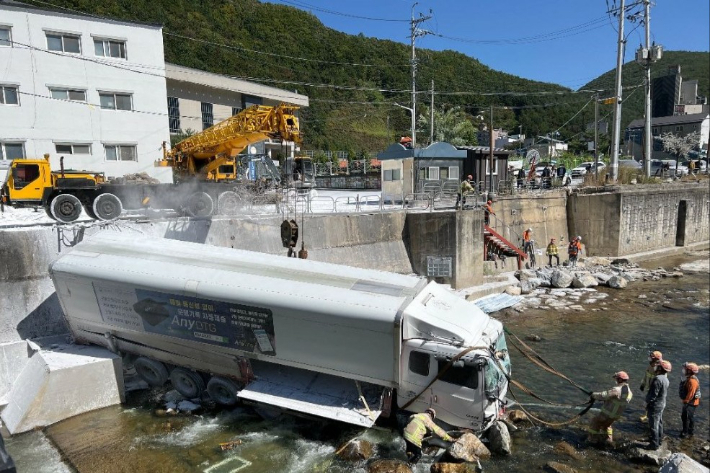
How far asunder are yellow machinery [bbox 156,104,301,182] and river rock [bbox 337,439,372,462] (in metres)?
9.10

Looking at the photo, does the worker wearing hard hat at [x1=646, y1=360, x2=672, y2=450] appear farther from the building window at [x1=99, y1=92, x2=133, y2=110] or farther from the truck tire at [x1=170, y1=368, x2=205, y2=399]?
the building window at [x1=99, y1=92, x2=133, y2=110]

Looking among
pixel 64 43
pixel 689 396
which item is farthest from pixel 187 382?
pixel 64 43

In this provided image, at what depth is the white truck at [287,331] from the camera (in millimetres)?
8664

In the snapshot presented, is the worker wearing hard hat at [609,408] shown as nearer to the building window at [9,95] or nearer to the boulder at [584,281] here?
the boulder at [584,281]

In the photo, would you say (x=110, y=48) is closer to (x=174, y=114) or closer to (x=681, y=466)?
(x=174, y=114)

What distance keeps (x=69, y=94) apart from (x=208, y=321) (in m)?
21.8

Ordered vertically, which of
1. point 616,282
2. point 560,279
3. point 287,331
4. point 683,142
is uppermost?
point 683,142

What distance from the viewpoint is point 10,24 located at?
75.5ft

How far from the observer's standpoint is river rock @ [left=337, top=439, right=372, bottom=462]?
8891 mm

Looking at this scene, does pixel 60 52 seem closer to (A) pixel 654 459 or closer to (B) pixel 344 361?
(B) pixel 344 361

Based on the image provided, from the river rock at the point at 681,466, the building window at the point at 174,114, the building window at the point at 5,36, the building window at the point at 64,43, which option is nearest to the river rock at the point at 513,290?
the river rock at the point at 681,466

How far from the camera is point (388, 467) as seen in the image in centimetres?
845

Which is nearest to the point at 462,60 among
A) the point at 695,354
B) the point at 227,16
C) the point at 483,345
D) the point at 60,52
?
the point at 227,16

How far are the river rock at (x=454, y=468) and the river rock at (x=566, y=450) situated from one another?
2125 mm
